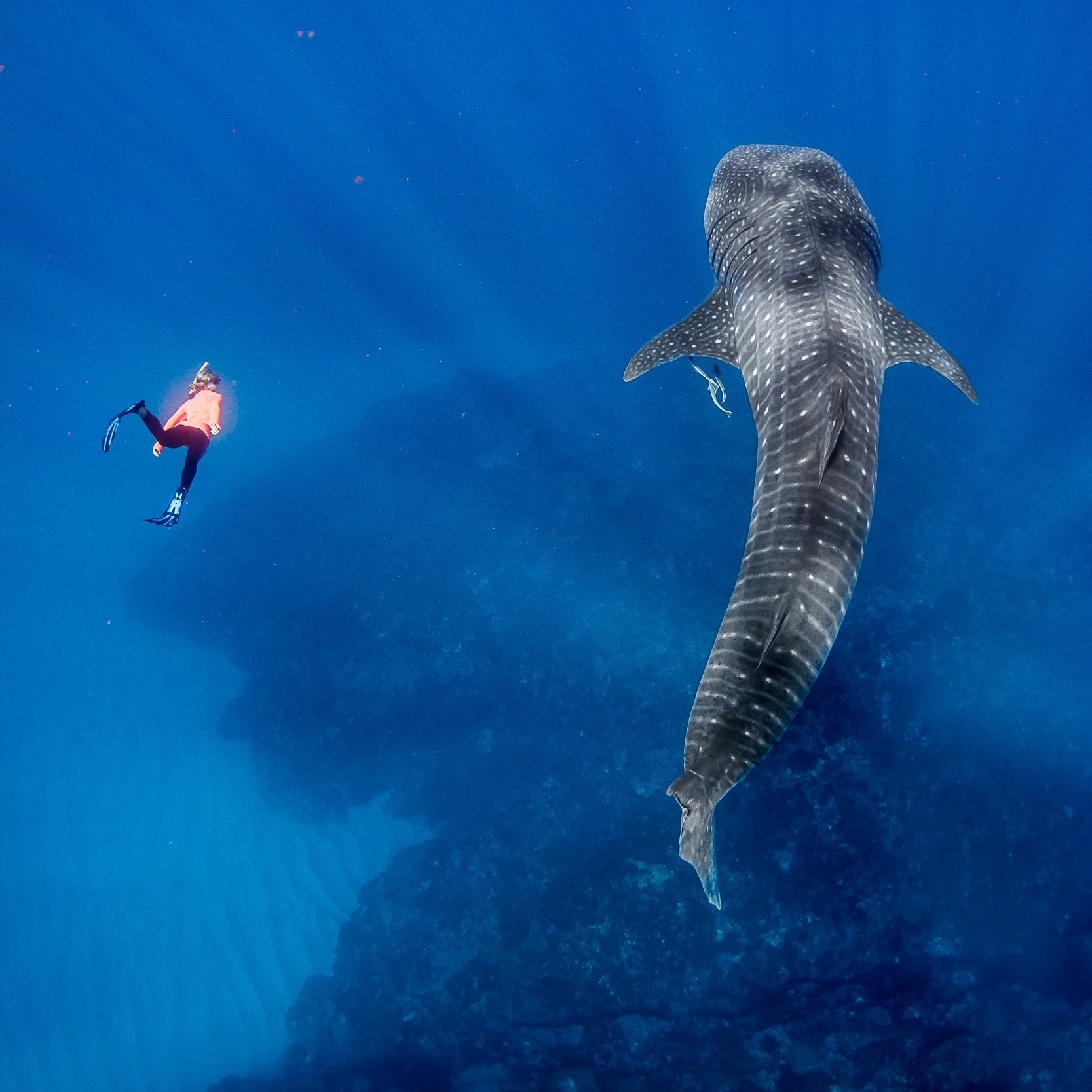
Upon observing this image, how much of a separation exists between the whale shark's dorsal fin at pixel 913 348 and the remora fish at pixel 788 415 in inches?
0.6

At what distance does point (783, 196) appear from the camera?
5.96 meters

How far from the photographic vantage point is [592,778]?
Result: 13.5 metres

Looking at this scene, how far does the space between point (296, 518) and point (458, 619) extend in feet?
30.2

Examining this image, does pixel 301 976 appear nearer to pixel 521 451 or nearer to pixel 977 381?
pixel 521 451

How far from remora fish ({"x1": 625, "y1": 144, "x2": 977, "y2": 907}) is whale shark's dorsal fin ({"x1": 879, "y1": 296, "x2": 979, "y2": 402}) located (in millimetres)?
16

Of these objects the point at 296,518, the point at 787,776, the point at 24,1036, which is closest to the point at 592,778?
the point at 787,776

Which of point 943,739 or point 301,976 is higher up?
point 943,739

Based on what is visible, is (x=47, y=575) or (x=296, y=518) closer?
(x=296, y=518)

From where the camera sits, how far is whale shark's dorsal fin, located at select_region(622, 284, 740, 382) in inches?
238

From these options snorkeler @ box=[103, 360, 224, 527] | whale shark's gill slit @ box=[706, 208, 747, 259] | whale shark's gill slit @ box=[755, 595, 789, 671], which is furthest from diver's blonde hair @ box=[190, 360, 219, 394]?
whale shark's gill slit @ box=[755, 595, 789, 671]

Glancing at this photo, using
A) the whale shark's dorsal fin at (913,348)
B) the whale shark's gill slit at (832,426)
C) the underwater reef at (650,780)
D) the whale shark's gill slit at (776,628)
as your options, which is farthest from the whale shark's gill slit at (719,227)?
the underwater reef at (650,780)

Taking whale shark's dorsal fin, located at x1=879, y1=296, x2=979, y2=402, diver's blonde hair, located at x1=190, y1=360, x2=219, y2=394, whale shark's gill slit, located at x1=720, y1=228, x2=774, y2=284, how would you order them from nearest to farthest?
whale shark's dorsal fin, located at x1=879, y1=296, x2=979, y2=402, whale shark's gill slit, located at x1=720, y1=228, x2=774, y2=284, diver's blonde hair, located at x1=190, y1=360, x2=219, y2=394

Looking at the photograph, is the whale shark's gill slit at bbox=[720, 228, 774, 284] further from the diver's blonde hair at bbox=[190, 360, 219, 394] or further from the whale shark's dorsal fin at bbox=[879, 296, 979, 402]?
the diver's blonde hair at bbox=[190, 360, 219, 394]

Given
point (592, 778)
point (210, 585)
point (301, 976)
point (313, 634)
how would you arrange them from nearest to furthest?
point (592, 778)
point (301, 976)
point (313, 634)
point (210, 585)
